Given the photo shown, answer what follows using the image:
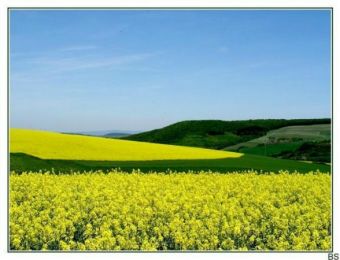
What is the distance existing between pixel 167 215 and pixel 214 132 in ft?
14.0

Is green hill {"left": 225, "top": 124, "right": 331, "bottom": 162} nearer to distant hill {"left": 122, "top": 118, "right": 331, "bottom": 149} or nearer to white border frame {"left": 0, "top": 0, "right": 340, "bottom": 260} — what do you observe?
distant hill {"left": 122, "top": 118, "right": 331, "bottom": 149}

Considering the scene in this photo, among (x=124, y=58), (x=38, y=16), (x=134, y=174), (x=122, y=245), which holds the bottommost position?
(x=122, y=245)

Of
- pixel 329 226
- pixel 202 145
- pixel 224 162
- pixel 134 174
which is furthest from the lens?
pixel 202 145

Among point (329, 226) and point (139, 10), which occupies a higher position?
point (139, 10)

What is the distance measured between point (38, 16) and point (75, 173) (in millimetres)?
3031

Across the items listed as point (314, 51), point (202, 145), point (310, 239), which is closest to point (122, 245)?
point (310, 239)

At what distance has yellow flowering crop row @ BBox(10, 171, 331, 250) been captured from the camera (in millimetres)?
7086

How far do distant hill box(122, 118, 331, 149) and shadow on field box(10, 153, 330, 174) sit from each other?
0.51 m

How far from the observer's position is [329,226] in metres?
7.49

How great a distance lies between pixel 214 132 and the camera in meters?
11.6

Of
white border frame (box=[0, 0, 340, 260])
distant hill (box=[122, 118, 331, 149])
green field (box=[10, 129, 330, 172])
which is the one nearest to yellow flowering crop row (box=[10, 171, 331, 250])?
white border frame (box=[0, 0, 340, 260])

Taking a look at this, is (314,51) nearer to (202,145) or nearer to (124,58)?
(124,58)
